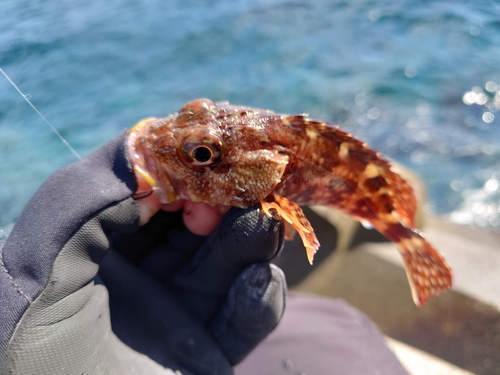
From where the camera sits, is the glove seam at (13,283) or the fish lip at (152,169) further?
the fish lip at (152,169)

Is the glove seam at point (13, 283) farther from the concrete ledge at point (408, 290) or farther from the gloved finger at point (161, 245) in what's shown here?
the concrete ledge at point (408, 290)

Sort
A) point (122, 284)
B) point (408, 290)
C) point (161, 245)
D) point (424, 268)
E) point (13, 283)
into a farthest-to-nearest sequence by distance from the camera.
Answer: point (408, 290) → point (424, 268) → point (161, 245) → point (122, 284) → point (13, 283)

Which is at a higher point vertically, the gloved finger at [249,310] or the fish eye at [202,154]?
the fish eye at [202,154]

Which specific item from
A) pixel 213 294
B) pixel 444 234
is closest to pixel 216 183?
pixel 213 294

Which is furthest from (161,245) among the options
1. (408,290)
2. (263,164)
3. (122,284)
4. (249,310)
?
(408,290)

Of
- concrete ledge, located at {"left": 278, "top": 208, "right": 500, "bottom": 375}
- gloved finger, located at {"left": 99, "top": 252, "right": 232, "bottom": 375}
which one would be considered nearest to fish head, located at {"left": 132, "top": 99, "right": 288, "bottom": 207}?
gloved finger, located at {"left": 99, "top": 252, "right": 232, "bottom": 375}

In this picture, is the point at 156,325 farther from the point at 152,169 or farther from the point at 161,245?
the point at 152,169

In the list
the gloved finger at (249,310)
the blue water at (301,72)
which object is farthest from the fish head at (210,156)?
the blue water at (301,72)
